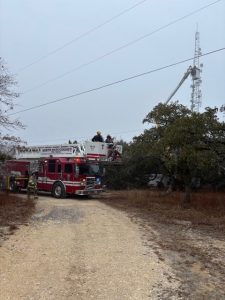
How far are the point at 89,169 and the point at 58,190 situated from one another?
8.93ft

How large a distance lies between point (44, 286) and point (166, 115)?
28049 millimetres

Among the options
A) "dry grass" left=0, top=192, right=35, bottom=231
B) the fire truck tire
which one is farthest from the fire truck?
"dry grass" left=0, top=192, right=35, bottom=231

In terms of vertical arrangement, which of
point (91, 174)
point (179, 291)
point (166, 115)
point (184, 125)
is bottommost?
point (179, 291)

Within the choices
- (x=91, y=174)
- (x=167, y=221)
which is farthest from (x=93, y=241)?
(x=91, y=174)

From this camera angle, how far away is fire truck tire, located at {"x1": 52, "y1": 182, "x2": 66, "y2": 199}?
106 feet

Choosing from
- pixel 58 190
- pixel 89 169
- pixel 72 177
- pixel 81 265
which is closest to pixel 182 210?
pixel 89 169

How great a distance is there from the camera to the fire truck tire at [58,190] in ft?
106

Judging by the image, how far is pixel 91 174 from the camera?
31875 millimetres

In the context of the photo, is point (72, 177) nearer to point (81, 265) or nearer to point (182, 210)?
point (182, 210)

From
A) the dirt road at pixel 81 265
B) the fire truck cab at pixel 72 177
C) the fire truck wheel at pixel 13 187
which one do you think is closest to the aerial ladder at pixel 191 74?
the fire truck wheel at pixel 13 187

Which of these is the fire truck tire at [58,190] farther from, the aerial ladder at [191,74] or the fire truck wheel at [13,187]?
the aerial ladder at [191,74]

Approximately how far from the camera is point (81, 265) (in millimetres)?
10000

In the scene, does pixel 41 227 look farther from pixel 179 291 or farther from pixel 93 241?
pixel 179 291

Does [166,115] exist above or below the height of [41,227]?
above
